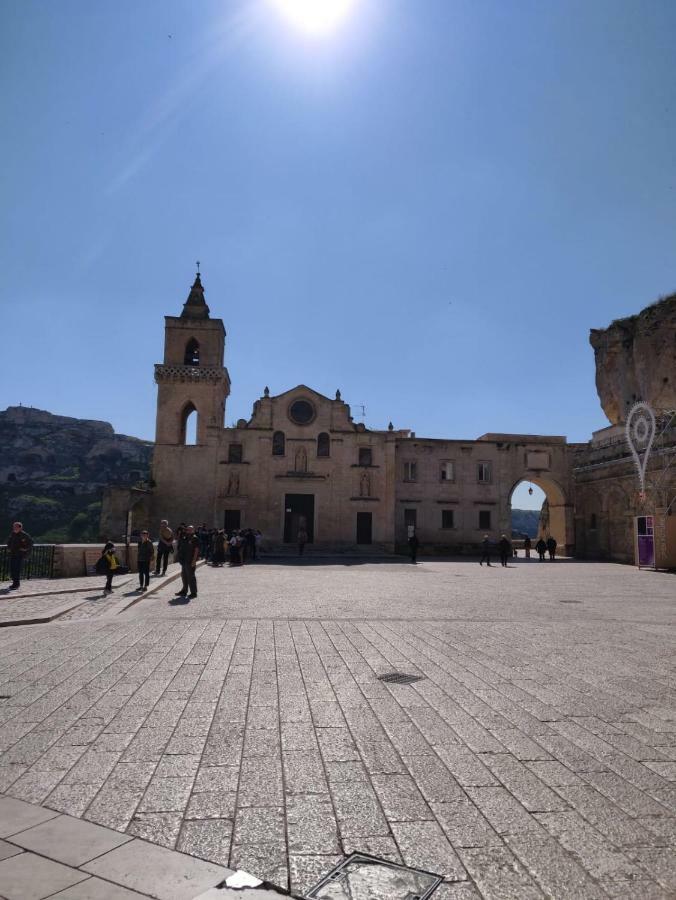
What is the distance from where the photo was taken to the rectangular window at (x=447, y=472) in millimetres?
41000

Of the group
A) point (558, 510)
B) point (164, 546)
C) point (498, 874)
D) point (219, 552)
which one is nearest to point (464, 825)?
point (498, 874)

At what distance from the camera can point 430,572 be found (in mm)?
24125

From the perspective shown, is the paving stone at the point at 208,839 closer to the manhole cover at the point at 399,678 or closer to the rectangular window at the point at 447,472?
the manhole cover at the point at 399,678

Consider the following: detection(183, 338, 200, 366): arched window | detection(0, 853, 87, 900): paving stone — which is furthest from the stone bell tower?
detection(0, 853, 87, 900): paving stone

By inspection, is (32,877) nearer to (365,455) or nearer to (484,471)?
(365,455)

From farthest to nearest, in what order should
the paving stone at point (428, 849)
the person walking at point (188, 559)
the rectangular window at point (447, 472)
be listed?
the rectangular window at point (447, 472)
the person walking at point (188, 559)
the paving stone at point (428, 849)

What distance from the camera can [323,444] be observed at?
130ft

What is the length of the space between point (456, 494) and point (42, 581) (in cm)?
2882

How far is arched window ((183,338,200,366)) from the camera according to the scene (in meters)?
39.7

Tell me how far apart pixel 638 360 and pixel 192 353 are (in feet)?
111

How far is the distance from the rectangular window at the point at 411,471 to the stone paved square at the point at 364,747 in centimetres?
3087

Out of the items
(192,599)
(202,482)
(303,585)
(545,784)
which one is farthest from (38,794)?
(202,482)

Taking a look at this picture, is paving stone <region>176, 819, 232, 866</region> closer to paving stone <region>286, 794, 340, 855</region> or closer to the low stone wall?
paving stone <region>286, 794, 340, 855</region>

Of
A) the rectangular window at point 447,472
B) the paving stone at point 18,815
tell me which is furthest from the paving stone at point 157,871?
the rectangular window at point 447,472
